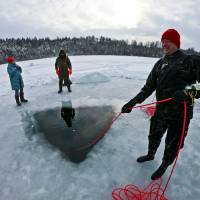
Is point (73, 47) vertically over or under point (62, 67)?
over

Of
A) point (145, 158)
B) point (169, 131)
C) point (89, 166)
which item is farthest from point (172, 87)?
point (89, 166)

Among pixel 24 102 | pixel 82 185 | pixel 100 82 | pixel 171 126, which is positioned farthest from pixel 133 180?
pixel 100 82

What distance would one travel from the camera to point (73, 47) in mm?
99688

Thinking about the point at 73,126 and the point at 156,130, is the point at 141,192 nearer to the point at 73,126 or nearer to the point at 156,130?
the point at 156,130

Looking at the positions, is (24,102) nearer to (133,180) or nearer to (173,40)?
(133,180)

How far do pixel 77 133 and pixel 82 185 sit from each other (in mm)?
1483

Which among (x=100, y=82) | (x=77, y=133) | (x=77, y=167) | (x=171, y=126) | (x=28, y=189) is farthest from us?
(x=100, y=82)

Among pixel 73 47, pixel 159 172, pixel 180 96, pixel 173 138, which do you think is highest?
pixel 73 47

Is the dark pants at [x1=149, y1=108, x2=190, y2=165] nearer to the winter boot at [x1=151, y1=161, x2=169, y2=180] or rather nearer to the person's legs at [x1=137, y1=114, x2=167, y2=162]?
the person's legs at [x1=137, y1=114, x2=167, y2=162]

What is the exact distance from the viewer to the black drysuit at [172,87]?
2191mm

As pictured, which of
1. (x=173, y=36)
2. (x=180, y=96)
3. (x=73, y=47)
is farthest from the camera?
(x=73, y=47)

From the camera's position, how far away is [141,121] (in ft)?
15.4

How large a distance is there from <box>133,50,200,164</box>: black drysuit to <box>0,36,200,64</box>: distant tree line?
278ft

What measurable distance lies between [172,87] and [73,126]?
272 cm
